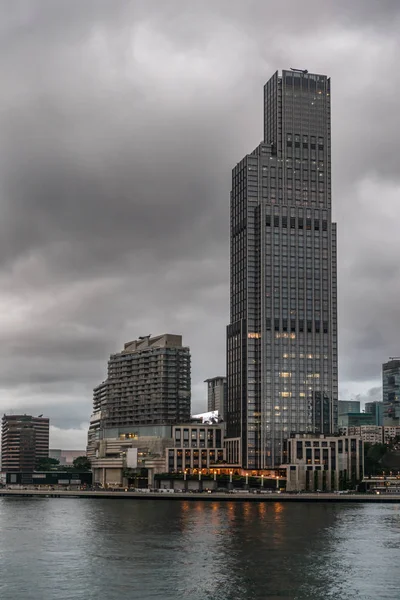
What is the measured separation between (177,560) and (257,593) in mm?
27434

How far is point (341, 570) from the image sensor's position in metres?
117

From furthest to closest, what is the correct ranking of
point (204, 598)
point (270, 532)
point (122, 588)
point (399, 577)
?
point (270, 532) < point (399, 577) < point (122, 588) < point (204, 598)

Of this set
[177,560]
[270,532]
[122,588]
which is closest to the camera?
[122,588]

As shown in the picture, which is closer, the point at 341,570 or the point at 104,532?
the point at 341,570

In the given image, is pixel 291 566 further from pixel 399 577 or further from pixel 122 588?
pixel 122 588

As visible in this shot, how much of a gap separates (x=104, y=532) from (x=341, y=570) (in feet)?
202

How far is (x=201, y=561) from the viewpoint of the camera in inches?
4892

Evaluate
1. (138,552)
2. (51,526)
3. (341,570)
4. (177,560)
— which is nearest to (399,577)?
(341,570)

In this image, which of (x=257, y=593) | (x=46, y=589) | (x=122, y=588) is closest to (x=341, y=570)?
(x=257, y=593)

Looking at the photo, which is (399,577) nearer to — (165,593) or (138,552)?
(165,593)

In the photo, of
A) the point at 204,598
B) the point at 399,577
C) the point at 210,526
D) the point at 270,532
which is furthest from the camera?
the point at 210,526

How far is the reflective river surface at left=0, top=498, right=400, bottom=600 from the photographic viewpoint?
102 meters

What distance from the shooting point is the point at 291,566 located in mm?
118312

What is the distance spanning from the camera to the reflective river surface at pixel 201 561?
10150cm
